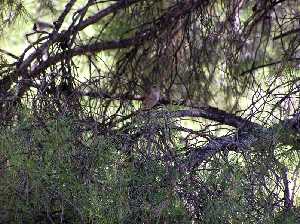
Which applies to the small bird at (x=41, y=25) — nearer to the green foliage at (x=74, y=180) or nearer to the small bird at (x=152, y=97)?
the small bird at (x=152, y=97)

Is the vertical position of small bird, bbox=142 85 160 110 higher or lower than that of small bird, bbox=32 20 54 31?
lower

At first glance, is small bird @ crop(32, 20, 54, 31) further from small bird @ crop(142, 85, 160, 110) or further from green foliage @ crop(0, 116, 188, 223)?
green foliage @ crop(0, 116, 188, 223)

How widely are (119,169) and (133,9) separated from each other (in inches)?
79.6

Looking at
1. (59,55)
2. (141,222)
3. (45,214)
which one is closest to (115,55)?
(59,55)

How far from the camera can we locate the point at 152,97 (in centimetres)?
437

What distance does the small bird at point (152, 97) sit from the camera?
4.18 meters

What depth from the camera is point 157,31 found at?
Answer: 4.21 meters

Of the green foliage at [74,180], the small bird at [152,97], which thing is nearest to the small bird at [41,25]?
the small bird at [152,97]

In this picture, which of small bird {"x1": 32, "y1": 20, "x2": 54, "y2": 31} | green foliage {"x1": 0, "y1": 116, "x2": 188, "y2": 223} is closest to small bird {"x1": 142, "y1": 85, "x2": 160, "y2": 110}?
small bird {"x1": 32, "y1": 20, "x2": 54, "y2": 31}

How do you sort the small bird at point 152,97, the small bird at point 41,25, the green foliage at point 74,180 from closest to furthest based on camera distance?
the green foliage at point 74,180
the small bird at point 41,25
the small bird at point 152,97

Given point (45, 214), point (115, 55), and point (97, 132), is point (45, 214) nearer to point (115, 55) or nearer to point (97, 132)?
point (97, 132)

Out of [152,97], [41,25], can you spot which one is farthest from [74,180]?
[41,25]

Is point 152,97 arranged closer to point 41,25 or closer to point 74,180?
point 41,25

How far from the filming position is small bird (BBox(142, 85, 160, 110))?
13.7 ft
